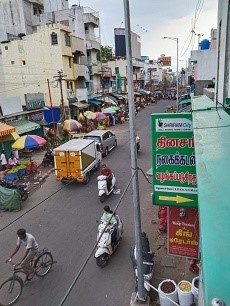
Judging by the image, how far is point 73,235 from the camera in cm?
996

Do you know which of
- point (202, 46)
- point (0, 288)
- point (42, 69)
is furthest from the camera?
point (42, 69)

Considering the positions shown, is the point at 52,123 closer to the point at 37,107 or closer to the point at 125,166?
the point at 37,107

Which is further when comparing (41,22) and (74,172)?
(41,22)

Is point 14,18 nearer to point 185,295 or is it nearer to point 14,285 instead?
point 14,285

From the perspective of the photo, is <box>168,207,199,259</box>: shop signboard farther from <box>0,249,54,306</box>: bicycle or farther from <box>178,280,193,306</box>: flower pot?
<box>0,249,54,306</box>: bicycle

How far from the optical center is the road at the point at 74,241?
7117mm

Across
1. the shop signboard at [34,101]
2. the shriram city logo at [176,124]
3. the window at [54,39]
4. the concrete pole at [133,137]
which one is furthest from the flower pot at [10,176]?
the window at [54,39]

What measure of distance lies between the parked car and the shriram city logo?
1454 cm

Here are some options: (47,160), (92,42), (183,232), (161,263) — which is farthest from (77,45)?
(183,232)

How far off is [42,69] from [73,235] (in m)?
23.8

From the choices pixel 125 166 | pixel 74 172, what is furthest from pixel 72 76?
pixel 74 172

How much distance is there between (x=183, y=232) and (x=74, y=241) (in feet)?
14.8

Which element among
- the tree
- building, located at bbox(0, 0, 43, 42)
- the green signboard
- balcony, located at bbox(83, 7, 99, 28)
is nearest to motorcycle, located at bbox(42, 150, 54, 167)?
the green signboard

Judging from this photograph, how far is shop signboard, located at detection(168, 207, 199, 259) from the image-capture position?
6.19 meters
